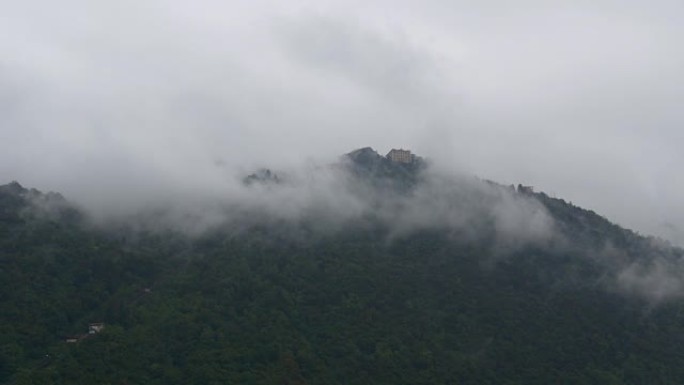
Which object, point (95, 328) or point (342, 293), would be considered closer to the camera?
point (95, 328)

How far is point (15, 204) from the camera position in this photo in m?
101

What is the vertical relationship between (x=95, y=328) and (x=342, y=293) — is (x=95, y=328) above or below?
below

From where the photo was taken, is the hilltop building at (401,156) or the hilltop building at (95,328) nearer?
the hilltop building at (95,328)

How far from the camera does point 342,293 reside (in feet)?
308

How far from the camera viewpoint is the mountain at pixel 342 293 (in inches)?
3196

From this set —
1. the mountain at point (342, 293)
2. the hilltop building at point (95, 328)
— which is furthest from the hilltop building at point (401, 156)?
the hilltop building at point (95, 328)

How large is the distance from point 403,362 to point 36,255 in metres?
32.8

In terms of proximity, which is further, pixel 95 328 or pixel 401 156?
pixel 401 156

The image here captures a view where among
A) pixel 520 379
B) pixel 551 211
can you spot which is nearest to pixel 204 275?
pixel 520 379

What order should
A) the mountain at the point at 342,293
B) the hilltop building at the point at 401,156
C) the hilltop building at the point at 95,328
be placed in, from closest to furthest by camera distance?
the mountain at the point at 342,293 → the hilltop building at the point at 95,328 → the hilltop building at the point at 401,156

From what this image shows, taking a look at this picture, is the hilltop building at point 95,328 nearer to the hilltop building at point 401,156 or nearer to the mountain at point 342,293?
the mountain at point 342,293

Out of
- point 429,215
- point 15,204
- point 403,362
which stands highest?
point 429,215

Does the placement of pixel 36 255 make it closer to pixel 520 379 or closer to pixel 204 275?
pixel 204 275

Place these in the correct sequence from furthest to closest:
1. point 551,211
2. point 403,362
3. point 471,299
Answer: point 551,211 → point 471,299 → point 403,362
